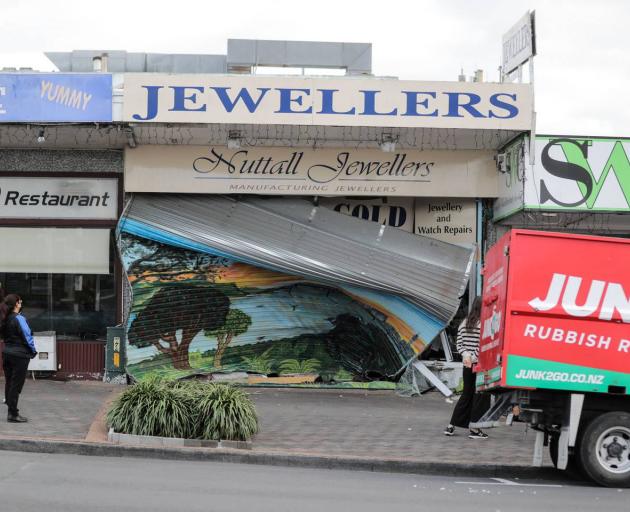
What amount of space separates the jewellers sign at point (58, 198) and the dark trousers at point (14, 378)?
196 inches

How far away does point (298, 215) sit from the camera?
17297mm

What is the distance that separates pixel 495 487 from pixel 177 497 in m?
3.48

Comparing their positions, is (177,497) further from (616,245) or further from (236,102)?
(236,102)

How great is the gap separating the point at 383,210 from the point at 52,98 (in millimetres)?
5990

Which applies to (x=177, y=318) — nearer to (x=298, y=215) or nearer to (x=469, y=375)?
(x=298, y=215)

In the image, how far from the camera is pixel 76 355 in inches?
687

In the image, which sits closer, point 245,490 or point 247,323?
point 245,490

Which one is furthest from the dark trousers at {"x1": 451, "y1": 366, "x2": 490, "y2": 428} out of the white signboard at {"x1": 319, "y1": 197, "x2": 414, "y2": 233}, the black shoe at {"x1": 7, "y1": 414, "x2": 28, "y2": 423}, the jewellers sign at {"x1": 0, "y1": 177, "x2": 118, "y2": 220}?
the jewellers sign at {"x1": 0, "y1": 177, "x2": 118, "y2": 220}

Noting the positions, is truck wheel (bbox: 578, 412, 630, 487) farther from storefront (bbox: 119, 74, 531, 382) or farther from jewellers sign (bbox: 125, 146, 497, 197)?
jewellers sign (bbox: 125, 146, 497, 197)

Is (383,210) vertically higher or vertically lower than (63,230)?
higher

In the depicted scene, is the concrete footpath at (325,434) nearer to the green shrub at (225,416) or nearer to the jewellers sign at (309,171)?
the green shrub at (225,416)

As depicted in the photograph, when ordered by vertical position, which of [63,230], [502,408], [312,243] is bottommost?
[502,408]

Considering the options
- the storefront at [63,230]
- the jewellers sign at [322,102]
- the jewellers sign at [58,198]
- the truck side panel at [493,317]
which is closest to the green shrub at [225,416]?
the truck side panel at [493,317]

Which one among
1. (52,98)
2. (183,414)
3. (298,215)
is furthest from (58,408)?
(298,215)
